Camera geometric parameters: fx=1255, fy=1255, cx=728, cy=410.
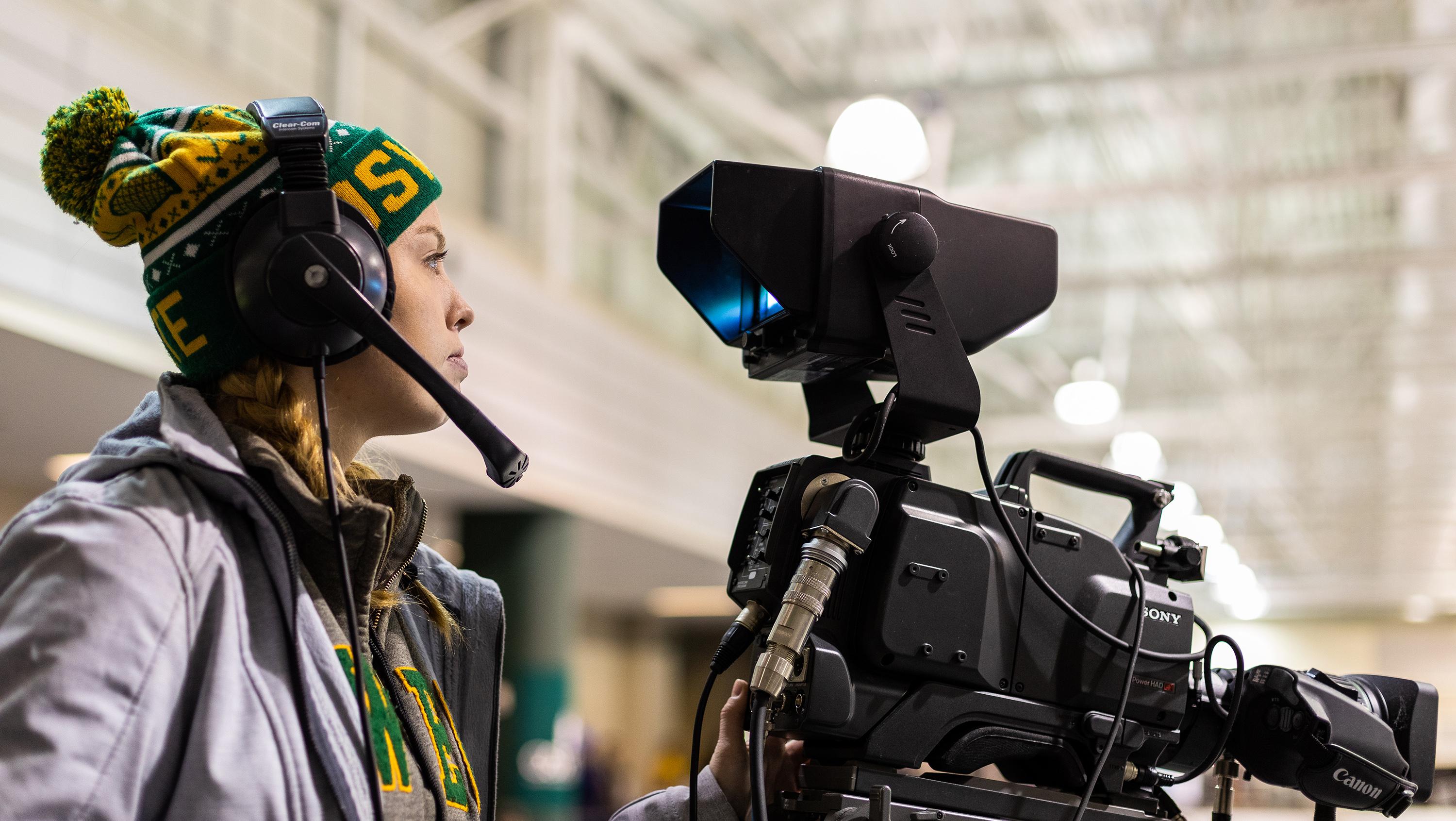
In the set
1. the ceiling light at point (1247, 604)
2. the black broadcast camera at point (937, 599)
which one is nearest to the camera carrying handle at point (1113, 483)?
the black broadcast camera at point (937, 599)

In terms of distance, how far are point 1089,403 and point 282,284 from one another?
6517 mm

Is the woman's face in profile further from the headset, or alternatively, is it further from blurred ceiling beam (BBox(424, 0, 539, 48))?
blurred ceiling beam (BBox(424, 0, 539, 48))

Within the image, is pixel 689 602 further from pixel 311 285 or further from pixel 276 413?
pixel 311 285

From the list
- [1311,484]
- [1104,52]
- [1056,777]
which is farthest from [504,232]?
[1311,484]

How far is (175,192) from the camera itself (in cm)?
109

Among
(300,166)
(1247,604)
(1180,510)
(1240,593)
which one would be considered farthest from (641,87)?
(300,166)

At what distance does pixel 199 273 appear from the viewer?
3.64ft

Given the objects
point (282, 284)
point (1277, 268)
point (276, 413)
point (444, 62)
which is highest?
point (444, 62)

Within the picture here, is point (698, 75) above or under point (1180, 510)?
above

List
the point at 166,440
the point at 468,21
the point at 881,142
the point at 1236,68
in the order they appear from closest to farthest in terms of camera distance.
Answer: the point at 166,440 → the point at 881,142 → the point at 1236,68 → the point at 468,21

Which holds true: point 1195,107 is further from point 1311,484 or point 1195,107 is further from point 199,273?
point 1311,484

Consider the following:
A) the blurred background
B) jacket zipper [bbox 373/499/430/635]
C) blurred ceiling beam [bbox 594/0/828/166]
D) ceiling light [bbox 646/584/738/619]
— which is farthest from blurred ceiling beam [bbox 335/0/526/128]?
jacket zipper [bbox 373/499/430/635]

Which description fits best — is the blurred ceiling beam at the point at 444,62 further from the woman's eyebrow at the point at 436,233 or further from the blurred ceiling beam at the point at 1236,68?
the woman's eyebrow at the point at 436,233

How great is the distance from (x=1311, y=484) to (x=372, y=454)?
15380 millimetres
